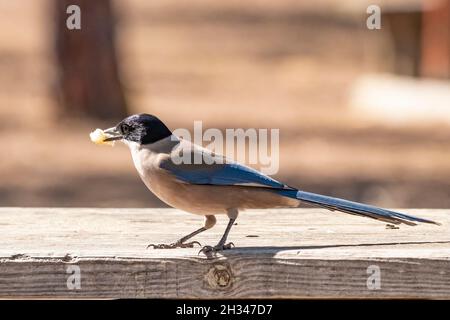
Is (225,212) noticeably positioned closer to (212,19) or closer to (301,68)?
(301,68)

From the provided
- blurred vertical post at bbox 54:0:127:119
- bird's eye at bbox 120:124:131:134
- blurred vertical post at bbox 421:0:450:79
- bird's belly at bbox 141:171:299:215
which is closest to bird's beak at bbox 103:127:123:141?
bird's eye at bbox 120:124:131:134

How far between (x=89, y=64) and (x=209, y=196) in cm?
1156

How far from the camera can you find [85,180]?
41.1 feet

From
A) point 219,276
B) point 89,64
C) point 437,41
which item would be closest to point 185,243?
point 219,276

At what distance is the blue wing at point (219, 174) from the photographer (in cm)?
411

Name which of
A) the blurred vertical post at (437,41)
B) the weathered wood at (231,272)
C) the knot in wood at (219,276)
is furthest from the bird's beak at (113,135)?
the blurred vertical post at (437,41)

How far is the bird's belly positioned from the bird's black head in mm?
177

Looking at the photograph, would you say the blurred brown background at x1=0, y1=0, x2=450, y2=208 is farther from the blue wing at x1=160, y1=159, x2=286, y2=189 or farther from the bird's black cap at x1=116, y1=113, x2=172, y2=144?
the blue wing at x1=160, y1=159, x2=286, y2=189

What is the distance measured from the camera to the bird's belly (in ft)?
13.5

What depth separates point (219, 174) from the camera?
4.13m

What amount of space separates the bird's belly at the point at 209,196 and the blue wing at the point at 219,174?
24 mm

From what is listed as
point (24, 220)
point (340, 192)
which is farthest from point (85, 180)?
point (24, 220)
